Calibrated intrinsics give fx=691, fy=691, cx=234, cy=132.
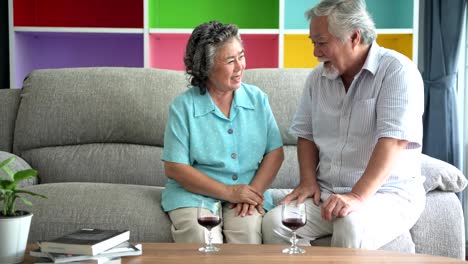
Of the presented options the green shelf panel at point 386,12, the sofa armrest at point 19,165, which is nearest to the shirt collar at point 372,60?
the sofa armrest at point 19,165

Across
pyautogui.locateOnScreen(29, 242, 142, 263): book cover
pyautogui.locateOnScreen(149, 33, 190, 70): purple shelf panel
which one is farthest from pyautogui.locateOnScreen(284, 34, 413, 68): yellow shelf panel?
pyautogui.locateOnScreen(29, 242, 142, 263): book cover

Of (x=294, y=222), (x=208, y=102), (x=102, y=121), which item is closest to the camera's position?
(x=294, y=222)

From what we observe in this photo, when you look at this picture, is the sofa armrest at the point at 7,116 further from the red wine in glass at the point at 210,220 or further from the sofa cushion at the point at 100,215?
the red wine in glass at the point at 210,220

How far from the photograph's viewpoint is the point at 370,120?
7.79ft

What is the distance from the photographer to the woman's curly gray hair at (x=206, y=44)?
2.55m

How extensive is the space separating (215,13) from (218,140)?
1960 mm

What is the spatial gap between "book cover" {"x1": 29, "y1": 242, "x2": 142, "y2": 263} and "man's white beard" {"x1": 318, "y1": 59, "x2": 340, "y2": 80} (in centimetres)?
99

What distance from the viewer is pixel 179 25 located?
438 centimetres

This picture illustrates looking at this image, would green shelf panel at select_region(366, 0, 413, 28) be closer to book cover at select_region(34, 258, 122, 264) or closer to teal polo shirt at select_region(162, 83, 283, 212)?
teal polo shirt at select_region(162, 83, 283, 212)

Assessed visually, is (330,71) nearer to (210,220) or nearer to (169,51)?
(210,220)

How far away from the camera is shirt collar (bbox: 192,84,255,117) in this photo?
8.46ft

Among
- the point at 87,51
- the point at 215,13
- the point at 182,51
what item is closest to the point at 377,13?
the point at 215,13

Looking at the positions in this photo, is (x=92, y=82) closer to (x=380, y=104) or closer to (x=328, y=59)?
(x=328, y=59)

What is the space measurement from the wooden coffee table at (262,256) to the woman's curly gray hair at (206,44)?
860mm
